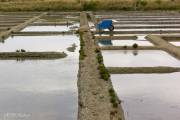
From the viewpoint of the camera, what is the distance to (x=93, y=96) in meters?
8.20

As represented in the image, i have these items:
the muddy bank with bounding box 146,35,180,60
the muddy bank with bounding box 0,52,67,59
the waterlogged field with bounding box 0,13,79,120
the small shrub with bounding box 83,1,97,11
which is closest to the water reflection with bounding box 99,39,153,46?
the muddy bank with bounding box 146,35,180,60

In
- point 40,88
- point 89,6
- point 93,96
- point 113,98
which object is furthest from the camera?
point 89,6

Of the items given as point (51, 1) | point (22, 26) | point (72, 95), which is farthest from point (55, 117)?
point (51, 1)

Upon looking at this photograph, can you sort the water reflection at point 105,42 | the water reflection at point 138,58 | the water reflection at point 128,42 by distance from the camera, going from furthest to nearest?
the water reflection at point 105,42
the water reflection at point 128,42
the water reflection at point 138,58

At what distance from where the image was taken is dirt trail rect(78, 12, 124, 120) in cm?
701

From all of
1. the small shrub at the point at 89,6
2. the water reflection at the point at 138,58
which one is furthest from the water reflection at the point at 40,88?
the small shrub at the point at 89,6

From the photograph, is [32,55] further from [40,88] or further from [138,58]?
[40,88]

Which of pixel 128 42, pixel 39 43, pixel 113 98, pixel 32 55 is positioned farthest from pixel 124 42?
pixel 113 98

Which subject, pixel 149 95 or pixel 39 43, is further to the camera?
pixel 39 43

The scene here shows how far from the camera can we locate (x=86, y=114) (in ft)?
23.0

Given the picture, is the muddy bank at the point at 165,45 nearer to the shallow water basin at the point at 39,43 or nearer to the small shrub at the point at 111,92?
the shallow water basin at the point at 39,43

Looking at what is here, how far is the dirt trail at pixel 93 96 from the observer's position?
7.01 meters

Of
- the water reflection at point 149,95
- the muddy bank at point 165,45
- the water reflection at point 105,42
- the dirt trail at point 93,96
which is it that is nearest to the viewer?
the dirt trail at point 93,96

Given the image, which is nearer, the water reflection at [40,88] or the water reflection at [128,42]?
the water reflection at [40,88]
